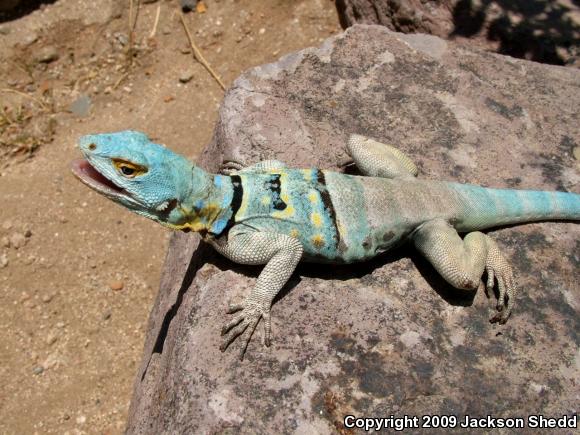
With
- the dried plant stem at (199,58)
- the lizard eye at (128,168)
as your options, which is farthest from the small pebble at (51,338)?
the dried plant stem at (199,58)

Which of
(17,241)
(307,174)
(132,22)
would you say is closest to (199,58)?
(132,22)

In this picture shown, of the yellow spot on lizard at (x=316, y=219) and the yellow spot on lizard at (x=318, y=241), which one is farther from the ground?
the yellow spot on lizard at (x=316, y=219)

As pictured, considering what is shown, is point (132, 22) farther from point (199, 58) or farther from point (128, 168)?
point (128, 168)

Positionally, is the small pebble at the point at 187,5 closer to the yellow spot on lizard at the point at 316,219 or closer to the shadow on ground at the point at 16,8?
the shadow on ground at the point at 16,8

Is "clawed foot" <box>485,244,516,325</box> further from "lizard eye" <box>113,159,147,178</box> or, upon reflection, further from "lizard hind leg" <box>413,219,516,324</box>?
"lizard eye" <box>113,159,147,178</box>

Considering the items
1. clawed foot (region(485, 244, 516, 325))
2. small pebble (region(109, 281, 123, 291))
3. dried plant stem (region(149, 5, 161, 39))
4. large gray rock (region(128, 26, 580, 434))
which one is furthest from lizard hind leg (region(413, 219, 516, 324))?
dried plant stem (region(149, 5, 161, 39))

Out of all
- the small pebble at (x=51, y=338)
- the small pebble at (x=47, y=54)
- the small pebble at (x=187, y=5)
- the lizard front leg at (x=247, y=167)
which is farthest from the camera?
the small pebble at (x=187, y=5)
